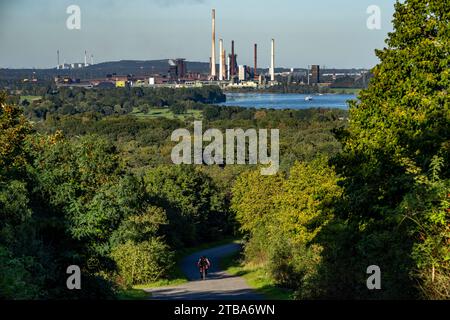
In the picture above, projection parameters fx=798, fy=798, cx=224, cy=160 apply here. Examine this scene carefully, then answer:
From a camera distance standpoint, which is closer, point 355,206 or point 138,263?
point 355,206

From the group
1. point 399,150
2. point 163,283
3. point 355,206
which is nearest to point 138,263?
point 163,283

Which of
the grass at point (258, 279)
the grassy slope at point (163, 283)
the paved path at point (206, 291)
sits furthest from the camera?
the grassy slope at point (163, 283)

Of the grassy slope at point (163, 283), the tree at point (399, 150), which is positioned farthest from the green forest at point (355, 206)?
the grassy slope at point (163, 283)

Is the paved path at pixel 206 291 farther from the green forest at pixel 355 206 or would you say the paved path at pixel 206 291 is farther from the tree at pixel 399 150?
the tree at pixel 399 150

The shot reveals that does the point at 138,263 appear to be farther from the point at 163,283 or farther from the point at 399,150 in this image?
the point at 399,150

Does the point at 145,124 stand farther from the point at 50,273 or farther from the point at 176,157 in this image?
the point at 50,273

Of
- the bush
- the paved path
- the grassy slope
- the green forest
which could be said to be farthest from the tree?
the bush

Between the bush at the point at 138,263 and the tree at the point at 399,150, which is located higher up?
the tree at the point at 399,150

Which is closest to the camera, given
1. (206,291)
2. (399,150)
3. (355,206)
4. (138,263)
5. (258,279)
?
(399,150)
